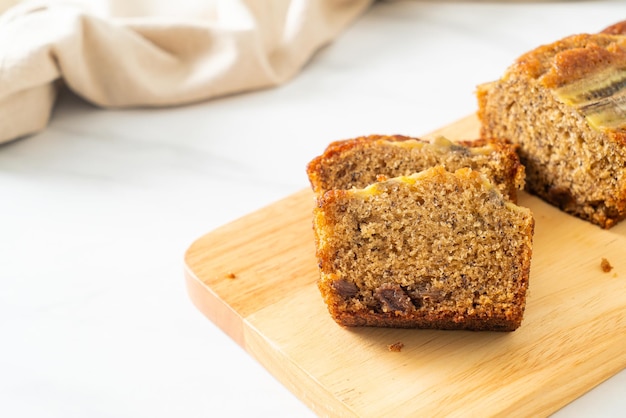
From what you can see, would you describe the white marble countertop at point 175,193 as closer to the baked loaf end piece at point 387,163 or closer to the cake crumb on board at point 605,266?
the cake crumb on board at point 605,266

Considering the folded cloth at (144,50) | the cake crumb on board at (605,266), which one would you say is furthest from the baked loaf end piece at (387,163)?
the folded cloth at (144,50)

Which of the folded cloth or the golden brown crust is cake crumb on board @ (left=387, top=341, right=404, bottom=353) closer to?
the golden brown crust

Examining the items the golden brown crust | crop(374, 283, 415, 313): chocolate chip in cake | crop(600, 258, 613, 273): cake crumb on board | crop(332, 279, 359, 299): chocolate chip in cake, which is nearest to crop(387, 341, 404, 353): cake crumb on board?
crop(374, 283, 415, 313): chocolate chip in cake

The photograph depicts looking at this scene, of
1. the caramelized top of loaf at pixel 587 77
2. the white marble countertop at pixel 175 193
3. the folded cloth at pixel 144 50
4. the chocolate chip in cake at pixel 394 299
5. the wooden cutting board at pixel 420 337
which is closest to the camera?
the wooden cutting board at pixel 420 337

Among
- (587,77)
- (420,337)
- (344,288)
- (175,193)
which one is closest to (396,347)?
(420,337)

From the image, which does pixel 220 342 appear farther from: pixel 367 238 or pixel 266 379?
pixel 367 238

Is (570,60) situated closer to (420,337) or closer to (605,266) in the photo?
(605,266)

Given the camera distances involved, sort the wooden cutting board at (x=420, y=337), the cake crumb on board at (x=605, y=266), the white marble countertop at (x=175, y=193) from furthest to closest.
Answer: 1. the cake crumb on board at (x=605, y=266)
2. the white marble countertop at (x=175, y=193)
3. the wooden cutting board at (x=420, y=337)
